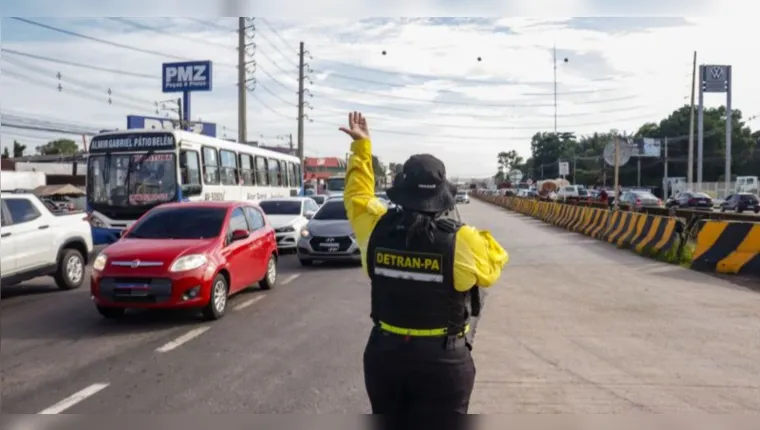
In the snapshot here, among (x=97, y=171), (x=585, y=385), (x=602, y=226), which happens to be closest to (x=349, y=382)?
(x=585, y=385)

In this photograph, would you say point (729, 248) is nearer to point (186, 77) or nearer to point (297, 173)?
point (297, 173)

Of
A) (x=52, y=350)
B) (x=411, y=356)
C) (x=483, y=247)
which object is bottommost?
(x=52, y=350)

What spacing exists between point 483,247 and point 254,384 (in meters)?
3.35

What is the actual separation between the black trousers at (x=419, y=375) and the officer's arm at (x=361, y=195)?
0.55 metres

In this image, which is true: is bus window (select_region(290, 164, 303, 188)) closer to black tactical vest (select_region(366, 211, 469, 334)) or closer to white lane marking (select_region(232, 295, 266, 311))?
white lane marking (select_region(232, 295, 266, 311))

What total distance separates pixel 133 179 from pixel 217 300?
9915 millimetres

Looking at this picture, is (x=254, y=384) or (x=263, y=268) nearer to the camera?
(x=254, y=384)

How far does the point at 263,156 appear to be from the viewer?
2533cm

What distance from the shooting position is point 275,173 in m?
27.0

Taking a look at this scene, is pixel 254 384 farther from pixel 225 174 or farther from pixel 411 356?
pixel 225 174

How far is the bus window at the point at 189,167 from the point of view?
17.6 meters

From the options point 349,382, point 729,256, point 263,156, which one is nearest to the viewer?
point 349,382

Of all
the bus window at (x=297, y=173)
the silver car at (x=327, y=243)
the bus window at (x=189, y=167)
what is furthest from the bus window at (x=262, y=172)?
the silver car at (x=327, y=243)

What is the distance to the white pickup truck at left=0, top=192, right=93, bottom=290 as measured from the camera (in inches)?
403
